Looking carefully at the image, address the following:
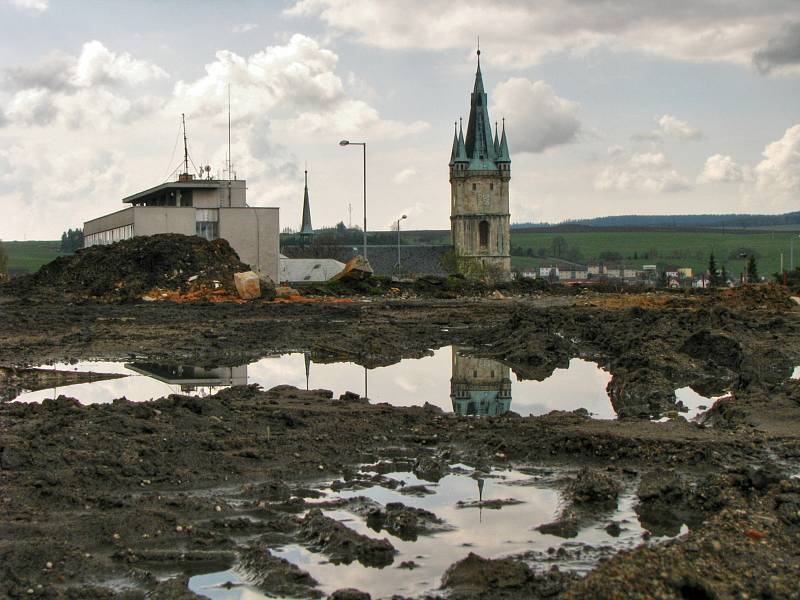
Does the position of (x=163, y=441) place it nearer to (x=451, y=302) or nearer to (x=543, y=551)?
(x=543, y=551)

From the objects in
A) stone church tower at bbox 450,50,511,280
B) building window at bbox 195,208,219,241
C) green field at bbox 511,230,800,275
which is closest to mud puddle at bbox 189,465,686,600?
building window at bbox 195,208,219,241

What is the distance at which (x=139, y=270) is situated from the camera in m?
45.1

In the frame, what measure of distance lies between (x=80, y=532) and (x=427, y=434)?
524 cm

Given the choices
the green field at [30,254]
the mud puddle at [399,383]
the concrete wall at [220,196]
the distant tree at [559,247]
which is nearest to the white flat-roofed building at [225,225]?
the concrete wall at [220,196]

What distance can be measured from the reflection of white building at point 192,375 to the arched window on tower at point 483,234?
93.4 metres

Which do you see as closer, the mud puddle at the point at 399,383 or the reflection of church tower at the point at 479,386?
the reflection of church tower at the point at 479,386

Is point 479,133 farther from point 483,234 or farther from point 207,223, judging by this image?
point 207,223

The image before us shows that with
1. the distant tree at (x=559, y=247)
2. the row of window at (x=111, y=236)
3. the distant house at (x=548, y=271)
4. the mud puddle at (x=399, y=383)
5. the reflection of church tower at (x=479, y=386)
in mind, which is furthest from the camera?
the distant tree at (x=559, y=247)

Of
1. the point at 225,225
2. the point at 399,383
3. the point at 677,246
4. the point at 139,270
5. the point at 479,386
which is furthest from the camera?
the point at 677,246

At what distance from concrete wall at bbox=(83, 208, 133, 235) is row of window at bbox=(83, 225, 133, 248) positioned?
23 cm

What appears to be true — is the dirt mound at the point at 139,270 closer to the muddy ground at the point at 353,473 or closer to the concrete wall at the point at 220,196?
the concrete wall at the point at 220,196

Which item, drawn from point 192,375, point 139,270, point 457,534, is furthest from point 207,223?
point 457,534

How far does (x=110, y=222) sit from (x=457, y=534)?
190 feet

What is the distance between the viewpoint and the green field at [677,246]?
463 ft
